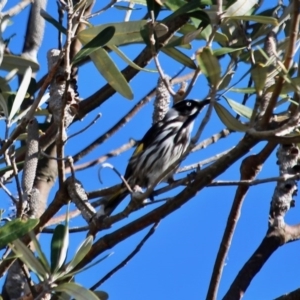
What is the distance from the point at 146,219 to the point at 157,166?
161 centimetres

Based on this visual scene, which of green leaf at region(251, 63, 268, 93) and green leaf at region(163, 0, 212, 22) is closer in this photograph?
green leaf at region(251, 63, 268, 93)

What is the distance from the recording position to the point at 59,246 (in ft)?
6.71

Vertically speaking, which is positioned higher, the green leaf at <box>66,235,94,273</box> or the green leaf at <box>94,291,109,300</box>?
→ the green leaf at <box>94,291,109,300</box>

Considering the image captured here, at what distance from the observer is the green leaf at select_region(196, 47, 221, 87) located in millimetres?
1907

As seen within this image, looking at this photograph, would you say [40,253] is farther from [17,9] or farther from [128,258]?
[17,9]

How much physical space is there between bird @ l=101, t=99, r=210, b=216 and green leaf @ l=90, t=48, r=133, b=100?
1.13 m

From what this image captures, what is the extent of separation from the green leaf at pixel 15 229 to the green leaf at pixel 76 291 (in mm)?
170

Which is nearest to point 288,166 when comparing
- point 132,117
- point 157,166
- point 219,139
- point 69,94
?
point 219,139

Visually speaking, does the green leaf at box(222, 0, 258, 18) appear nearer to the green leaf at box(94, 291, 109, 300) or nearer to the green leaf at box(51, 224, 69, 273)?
the green leaf at box(51, 224, 69, 273)

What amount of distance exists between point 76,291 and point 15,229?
20 centimetres

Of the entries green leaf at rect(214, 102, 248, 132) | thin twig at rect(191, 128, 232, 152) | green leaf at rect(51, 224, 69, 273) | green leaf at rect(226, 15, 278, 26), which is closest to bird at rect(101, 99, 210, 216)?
thin twig at rect(191, 128, 232, 152)

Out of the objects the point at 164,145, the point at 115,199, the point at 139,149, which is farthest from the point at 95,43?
the point at 139,149

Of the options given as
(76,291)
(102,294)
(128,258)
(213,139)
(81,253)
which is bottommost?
(76,291)

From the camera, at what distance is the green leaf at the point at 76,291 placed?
188 cm
